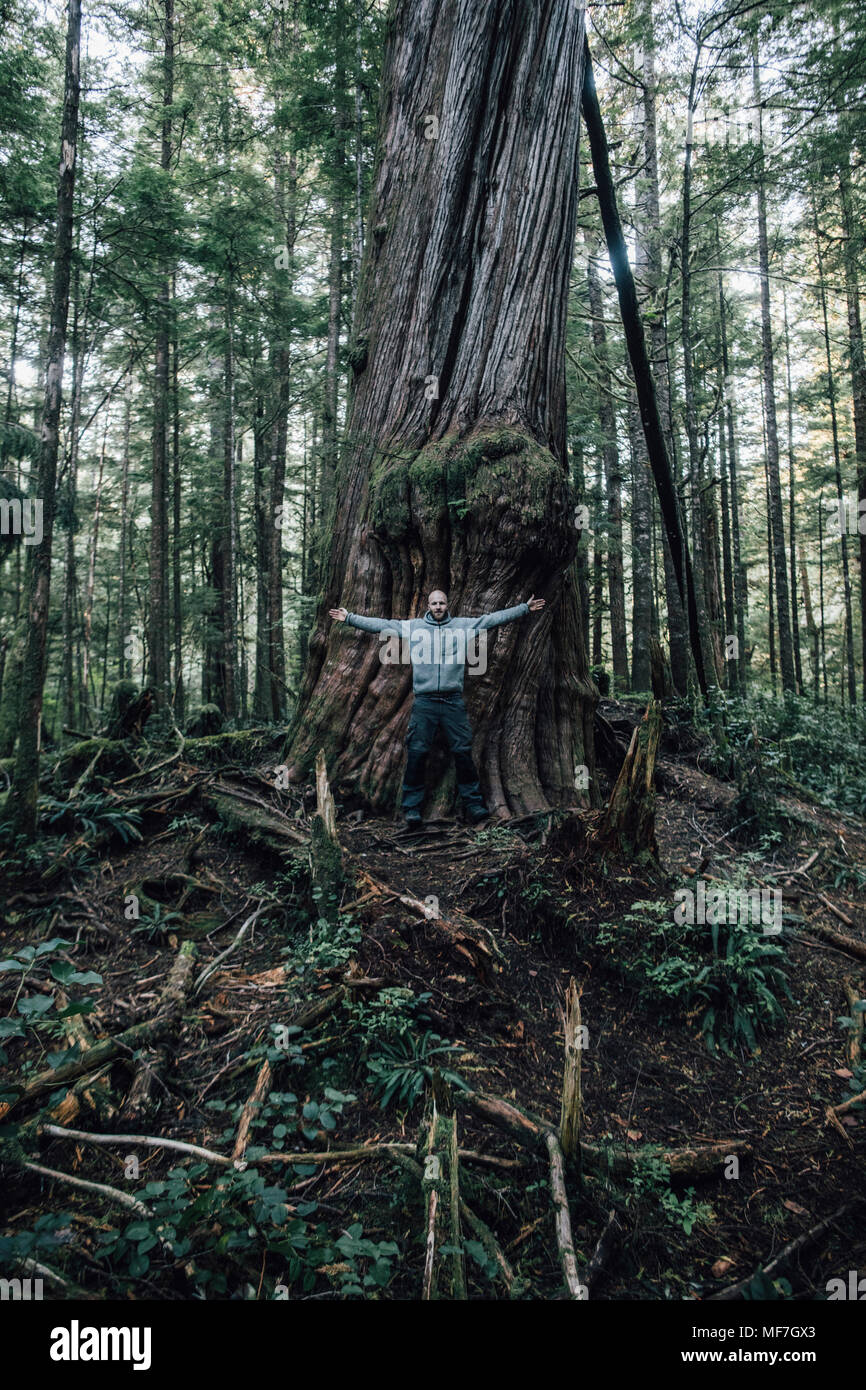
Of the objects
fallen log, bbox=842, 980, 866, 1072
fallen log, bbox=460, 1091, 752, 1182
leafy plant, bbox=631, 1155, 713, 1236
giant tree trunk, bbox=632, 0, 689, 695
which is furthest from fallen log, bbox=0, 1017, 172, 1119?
giant tree trunk, bbox=632, 0, 689, 695

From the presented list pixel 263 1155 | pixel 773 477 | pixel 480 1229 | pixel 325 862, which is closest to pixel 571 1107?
pixel 480 1229

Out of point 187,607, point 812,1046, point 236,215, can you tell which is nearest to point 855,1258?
point 812,1046

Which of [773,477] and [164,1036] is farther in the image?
[773,477]

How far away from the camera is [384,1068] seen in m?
2.82

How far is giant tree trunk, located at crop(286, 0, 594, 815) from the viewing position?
17.6ft

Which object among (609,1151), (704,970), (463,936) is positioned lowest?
(609,1151)

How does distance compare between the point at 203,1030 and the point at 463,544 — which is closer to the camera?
the point at 203,1030

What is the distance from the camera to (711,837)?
19.7 feet

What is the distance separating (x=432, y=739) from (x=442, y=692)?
0.37m

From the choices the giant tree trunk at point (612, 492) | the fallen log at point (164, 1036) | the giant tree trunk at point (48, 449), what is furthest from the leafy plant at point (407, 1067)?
the giant tree trunk at point (612, 492)

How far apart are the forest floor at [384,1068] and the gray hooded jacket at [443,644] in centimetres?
110

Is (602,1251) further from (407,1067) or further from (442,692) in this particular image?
(442,692)
